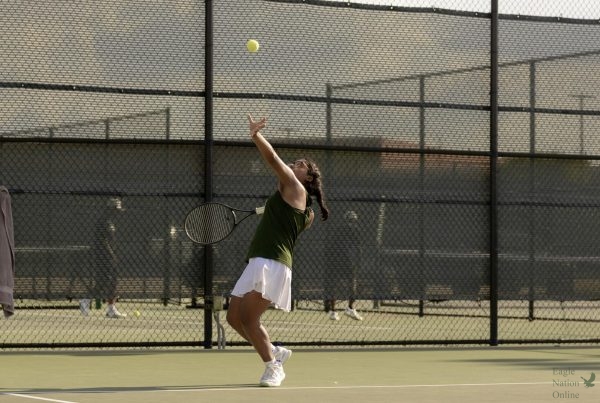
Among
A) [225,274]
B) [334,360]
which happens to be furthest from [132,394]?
[225,274]

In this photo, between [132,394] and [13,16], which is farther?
[13,16]

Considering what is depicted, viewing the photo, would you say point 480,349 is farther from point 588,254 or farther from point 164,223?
point 164,223

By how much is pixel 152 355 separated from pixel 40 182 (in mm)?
1841

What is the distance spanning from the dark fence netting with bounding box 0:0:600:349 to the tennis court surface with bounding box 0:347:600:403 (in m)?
0.71

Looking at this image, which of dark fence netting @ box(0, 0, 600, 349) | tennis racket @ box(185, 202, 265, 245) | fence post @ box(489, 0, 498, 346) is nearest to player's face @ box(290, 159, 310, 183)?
tennis racket @ box(185, 202, 265, 245)

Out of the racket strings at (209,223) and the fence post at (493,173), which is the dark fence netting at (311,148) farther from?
the racket strings at (209,223)

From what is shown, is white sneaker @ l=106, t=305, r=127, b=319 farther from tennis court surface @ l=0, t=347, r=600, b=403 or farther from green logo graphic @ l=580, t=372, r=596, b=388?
green logo graphic @ l=580, t=372, r=596, b=388

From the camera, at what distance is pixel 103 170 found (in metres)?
12.7

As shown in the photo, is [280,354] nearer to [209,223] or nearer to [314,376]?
[314,376]

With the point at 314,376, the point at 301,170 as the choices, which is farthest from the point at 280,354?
the point at 301,170

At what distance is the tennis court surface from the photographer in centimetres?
902

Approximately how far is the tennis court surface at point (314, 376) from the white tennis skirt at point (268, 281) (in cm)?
62

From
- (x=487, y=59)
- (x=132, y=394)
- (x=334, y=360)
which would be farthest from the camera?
(x=487, y=59)

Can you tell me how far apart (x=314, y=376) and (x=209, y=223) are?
1793 mm
